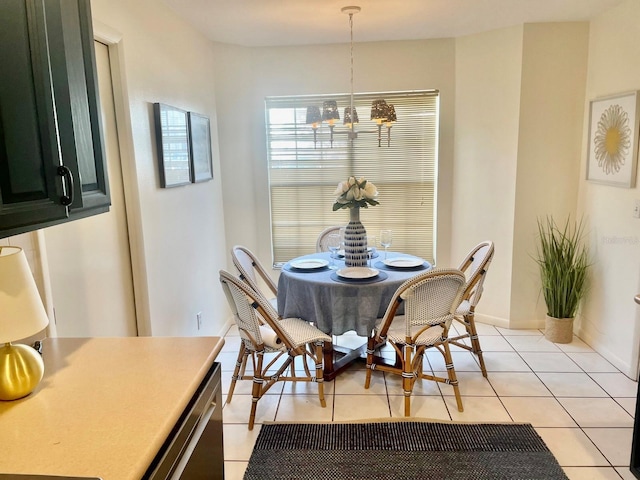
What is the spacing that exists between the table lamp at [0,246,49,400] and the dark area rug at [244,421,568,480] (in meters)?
1.31

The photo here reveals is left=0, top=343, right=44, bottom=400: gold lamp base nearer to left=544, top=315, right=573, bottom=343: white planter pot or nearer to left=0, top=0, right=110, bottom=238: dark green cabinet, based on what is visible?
left=0, top=0, right=110, bottom=238: dark green cabinet

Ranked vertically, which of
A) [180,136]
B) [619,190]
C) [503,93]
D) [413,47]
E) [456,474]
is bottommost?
[456,474]

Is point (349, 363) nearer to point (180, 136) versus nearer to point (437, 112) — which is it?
point (180, 136)

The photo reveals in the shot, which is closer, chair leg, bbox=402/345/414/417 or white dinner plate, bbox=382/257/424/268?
chair leg, bbox=402/345/414/417

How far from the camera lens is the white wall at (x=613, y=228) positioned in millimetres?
3072

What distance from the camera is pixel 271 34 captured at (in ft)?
12.3

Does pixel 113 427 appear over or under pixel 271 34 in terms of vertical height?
under

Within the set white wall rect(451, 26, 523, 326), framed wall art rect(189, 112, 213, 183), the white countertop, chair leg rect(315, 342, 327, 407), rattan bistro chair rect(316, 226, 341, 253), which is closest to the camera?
the white countertop

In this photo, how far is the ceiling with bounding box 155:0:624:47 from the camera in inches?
121

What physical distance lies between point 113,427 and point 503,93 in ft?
12.2

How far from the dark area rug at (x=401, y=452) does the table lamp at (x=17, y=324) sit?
4.30 feet

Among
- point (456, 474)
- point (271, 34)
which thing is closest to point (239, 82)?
point (271, 34)

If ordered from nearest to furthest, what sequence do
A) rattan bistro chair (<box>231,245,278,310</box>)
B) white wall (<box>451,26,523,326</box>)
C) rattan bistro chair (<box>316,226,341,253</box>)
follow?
1. rattan bistro chair (<box>231,245,278,310</box>)
2. white wall (<box>451,26,523,326</box>)
3. rattan bistro chair (<box>316,226,341,253</box>)

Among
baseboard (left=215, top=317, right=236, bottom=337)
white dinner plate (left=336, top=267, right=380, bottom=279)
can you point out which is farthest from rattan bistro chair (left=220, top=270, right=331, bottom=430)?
baseboard (left=215, top=317, right=236, bottom=337)
